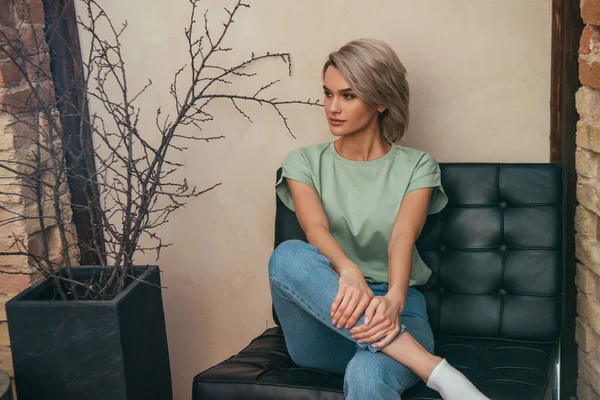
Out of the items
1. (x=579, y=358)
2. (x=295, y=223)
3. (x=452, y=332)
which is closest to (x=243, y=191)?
(x=295, y=223)

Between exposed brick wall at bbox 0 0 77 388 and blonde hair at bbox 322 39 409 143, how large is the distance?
38.5 inches

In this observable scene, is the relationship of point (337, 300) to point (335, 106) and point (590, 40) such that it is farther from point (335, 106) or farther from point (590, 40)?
point (590, 40)

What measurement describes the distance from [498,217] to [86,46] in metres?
1.61

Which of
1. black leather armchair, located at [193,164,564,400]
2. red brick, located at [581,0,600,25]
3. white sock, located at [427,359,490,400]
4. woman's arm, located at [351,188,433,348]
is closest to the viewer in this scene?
white sock, located at [427,359,490,400]

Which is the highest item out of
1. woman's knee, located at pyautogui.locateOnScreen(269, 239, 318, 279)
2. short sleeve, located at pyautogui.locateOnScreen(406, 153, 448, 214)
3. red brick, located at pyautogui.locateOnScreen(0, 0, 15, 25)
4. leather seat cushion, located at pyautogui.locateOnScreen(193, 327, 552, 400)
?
red brick, located at pyautogui.locateOnScreen(0, 0, 15, 25)

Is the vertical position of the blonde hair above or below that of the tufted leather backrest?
above

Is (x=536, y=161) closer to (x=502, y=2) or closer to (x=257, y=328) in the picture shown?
(x=502, y=2)

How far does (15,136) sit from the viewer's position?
243cm

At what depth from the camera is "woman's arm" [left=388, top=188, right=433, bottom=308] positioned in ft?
7.02

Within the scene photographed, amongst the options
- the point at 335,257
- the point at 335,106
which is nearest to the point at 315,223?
the point at 335,257

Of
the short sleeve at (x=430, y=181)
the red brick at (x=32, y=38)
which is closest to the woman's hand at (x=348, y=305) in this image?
the short sleeve at (x=430, y=181)

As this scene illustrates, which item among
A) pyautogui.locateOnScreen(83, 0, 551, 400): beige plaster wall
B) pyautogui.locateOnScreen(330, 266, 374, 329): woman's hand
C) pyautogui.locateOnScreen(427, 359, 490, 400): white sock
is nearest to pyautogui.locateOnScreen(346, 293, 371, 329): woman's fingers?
pyautogui.locateOnScreen(330, 266, 374, 329): woman's hand

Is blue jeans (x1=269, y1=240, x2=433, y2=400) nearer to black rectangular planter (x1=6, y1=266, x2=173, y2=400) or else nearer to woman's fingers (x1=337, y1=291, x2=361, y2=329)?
woman's fingers (x1=337, y1=291, x2=361, y2=329)

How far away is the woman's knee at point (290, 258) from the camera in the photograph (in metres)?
2.03
